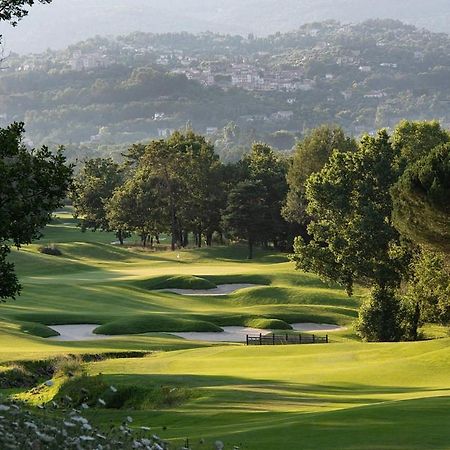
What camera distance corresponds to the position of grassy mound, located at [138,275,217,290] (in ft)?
204

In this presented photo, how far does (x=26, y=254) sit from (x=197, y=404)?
53.6 meters

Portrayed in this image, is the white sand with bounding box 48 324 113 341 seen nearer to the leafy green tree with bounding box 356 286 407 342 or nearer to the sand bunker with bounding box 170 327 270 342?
the sand bunker with bounding box 170 327 270 342

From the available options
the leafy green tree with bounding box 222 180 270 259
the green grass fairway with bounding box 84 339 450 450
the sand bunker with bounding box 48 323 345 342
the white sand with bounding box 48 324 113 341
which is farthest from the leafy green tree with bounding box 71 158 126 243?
the green grass fairway with bounding box 84 339 450 450

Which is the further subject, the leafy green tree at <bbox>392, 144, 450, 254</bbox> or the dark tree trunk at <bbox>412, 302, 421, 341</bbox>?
the dark tree trunk at <bbox>412, 302, 421, 341</bbox>

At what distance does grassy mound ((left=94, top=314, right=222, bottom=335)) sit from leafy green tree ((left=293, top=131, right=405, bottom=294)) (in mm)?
8790

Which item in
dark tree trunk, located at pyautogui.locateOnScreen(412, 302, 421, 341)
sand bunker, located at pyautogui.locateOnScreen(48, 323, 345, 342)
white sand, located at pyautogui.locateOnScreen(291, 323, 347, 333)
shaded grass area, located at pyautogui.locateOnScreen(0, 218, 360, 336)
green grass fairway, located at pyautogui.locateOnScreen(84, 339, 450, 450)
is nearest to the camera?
green grass fairway, located at pyautogui.locateOnScreen(84, 339, 450, 450)

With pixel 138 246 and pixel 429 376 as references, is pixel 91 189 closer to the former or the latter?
pixel 138 246

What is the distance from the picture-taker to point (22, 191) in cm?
1579

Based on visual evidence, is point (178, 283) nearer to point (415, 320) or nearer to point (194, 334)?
point (194, 334)

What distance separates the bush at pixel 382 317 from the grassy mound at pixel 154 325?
6.87 meters

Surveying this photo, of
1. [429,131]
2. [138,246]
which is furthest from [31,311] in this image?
[138,246]

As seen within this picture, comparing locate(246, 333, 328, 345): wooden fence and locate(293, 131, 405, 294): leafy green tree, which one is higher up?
locate(293, 131, 405, 294): leafy green tree

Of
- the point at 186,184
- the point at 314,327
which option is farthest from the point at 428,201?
the point at 186,184

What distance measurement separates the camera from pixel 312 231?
54.0m
